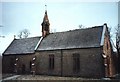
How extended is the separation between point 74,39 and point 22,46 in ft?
48.8

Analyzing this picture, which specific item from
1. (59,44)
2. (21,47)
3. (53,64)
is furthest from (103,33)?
(21,47)

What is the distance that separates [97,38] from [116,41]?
18.2 meters

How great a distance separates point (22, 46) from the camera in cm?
4366

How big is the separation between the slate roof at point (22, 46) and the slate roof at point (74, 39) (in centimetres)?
267

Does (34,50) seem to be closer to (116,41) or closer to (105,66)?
(105,66)

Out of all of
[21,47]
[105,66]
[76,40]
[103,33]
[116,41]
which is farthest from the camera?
[116,41]

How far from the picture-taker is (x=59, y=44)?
36.0 metres

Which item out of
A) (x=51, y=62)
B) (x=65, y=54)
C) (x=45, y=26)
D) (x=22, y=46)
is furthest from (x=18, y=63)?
(x=65, y=54)

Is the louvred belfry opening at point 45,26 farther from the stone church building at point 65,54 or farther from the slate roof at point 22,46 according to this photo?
the slate roof at point 22,46

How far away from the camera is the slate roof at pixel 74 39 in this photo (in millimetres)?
32062

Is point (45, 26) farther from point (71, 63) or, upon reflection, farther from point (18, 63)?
point (71, 63)

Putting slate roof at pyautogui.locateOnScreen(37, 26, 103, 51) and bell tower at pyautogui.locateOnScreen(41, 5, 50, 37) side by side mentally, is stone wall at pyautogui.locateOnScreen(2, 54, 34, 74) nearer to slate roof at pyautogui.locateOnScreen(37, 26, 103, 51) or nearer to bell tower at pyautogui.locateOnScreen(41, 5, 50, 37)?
slate roof at pyautogui.locateOnScreen(37, 26, 103, 51)

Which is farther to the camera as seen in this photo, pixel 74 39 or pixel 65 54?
pixel 74 39

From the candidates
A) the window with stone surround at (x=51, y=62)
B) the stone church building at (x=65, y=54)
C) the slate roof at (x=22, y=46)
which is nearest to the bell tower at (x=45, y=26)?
the stone church building at (x=65, y=54)
